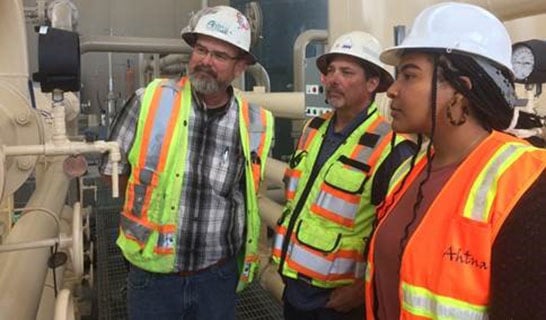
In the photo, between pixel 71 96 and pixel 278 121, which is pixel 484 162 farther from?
pixel 278 121

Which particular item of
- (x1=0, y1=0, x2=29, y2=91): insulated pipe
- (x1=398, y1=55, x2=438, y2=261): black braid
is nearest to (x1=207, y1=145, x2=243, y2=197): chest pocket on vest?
(x1=0, y1=0, x2=29, y2=91): insulated pipe

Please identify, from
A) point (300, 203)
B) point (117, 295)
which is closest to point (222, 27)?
point (300, 203)

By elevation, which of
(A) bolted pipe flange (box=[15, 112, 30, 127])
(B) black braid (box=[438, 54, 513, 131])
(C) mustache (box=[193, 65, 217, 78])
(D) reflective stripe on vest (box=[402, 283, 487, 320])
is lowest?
(D) reflective stripe on vest (box=[402, 283, 487, 320])

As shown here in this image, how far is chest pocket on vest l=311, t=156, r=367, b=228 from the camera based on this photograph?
1.31m

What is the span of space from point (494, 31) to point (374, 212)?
0.60 metres

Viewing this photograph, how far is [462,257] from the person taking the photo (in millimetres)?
785

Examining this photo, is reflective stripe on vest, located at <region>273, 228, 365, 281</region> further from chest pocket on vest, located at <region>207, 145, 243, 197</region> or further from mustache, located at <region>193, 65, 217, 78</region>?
mustache, located at <region>193, 65, 217, 78</region>

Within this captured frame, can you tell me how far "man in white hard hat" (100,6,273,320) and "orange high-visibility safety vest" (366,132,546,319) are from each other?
75 centimetres

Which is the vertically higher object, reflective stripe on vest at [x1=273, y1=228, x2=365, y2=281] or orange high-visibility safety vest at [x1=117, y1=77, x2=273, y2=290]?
orange high-visibility safety vest at [x1=117, y1=77, x2=273, y2=290]

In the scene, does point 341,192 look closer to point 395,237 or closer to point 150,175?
point 395,237

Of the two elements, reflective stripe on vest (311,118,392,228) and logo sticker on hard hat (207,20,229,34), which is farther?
logo sticker on hard hat (207,20,229,34)

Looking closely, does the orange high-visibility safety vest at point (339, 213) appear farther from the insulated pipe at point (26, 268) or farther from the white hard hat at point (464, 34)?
the insulated pipe at point (26, 268)

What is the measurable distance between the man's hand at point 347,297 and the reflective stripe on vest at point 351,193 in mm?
171

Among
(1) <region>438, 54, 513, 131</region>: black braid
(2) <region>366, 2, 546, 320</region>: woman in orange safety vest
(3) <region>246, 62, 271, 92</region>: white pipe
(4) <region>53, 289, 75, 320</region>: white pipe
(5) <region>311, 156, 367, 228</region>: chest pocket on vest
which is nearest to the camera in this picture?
(2) <region>366, 2, 546, 320</region>: woman in orange safety vest
